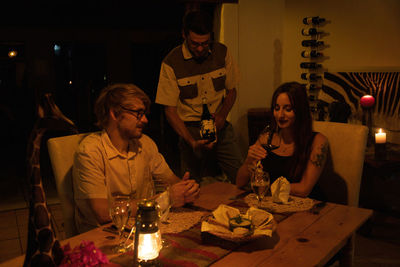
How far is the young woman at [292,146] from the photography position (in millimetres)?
1980

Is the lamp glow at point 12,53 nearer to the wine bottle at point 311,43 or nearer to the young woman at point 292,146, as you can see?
the wine bottle at point 311,43

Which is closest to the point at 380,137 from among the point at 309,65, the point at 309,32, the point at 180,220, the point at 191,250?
the point at 309,65

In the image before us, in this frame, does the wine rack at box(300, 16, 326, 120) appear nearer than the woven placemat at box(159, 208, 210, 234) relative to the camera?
No

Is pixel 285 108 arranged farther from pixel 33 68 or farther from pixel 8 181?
pixel 33 68

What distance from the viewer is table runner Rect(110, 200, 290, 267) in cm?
120

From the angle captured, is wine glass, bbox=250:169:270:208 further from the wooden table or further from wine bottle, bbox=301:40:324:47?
wine bottle, bbox=301:40:324:47

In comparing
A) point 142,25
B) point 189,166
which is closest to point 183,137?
point 189,166

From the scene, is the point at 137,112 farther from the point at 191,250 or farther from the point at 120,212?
the point at 191,250

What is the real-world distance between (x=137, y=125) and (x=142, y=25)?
812cm

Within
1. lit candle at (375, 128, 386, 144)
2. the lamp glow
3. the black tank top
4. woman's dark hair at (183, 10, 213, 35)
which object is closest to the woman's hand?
the black tank top

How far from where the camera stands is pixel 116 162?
1822mm

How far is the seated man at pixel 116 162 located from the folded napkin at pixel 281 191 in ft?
1.09

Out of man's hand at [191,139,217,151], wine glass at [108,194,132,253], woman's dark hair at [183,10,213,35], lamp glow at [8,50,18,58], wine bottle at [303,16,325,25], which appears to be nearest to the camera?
wine glass at [108,194,132,253]

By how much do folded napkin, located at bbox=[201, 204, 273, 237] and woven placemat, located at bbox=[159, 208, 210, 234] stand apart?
0.10 meters
